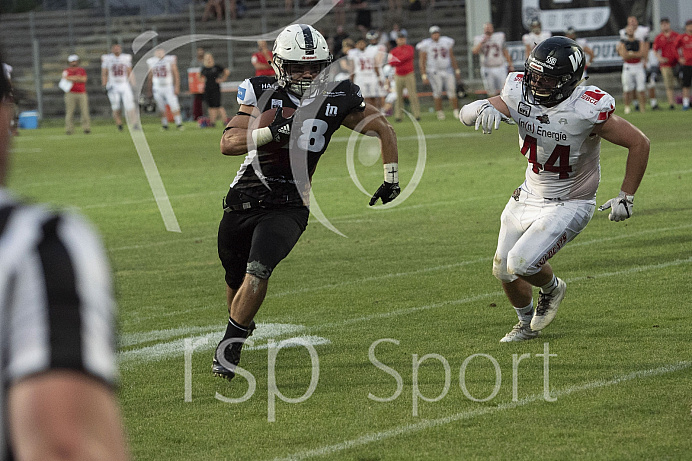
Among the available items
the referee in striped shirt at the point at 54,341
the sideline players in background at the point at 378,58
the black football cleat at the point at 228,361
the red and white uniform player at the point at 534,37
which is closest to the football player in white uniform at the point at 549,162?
the black football cleat at the point at 228,361

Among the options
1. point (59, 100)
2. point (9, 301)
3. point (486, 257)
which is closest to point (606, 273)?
point (486, 257)

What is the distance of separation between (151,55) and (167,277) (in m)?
22.6

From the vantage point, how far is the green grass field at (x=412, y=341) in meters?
4.48

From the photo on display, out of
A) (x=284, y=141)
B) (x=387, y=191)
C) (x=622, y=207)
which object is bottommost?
(x=622, y=207)

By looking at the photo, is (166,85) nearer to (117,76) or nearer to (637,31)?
(117,76)

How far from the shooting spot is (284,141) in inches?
237

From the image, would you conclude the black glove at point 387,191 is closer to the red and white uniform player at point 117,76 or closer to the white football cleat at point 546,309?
the white football cleat at point 546,309

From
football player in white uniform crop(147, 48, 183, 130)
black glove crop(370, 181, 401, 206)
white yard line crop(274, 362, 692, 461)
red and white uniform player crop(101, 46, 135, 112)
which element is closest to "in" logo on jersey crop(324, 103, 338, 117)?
black glove crop(370, 181, 401, 206)

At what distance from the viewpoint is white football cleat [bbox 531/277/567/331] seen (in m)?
6.22

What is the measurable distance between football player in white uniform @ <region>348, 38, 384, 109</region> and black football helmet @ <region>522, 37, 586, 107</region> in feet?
63.3

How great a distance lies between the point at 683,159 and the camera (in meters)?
14.9

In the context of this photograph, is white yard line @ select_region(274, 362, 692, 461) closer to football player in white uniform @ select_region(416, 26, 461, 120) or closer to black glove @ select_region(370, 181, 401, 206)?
black glove @ select_region(370, 181, 401, 206)

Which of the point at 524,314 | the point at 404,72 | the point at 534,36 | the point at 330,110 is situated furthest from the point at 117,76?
the point at 524,314

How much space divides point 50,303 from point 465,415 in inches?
146
